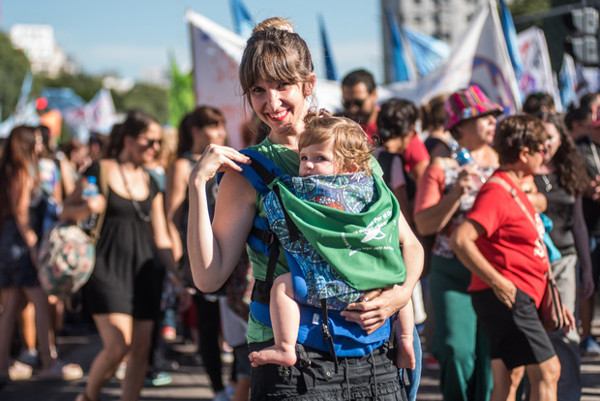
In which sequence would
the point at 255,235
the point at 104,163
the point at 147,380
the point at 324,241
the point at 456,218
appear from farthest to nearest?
the point at 147,380 < the point at 104,163 < the point at 456,218 < the point at 255,235 < the point at 324,241

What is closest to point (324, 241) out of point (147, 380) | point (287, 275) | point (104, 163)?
point (287, 275)

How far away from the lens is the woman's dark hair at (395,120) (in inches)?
214

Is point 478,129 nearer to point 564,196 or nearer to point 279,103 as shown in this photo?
point 564,196

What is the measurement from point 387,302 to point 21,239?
544cm

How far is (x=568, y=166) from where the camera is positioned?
5.17m

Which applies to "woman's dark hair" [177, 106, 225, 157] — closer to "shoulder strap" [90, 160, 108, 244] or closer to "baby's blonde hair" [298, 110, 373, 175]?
"shoulder strap" [90, 160, 108, 244]

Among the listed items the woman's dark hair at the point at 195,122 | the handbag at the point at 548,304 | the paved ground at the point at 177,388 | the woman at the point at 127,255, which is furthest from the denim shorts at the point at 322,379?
the paved ground at the point at 177,388

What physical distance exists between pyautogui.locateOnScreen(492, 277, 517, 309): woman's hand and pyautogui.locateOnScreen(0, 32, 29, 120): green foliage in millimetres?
75044

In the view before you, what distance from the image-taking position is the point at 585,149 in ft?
23.1

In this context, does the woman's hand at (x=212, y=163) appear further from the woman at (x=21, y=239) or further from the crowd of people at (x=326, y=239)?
the woman at (x=21, y=239)

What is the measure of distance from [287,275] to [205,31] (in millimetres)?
6170

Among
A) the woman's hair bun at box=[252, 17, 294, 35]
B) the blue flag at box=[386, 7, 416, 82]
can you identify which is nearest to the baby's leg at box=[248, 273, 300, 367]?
the woman's hair bun at box=[252, 17, 294, 35]

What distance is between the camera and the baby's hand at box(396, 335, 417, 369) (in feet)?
8.27

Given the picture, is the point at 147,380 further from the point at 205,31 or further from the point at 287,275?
the point at 287,275
